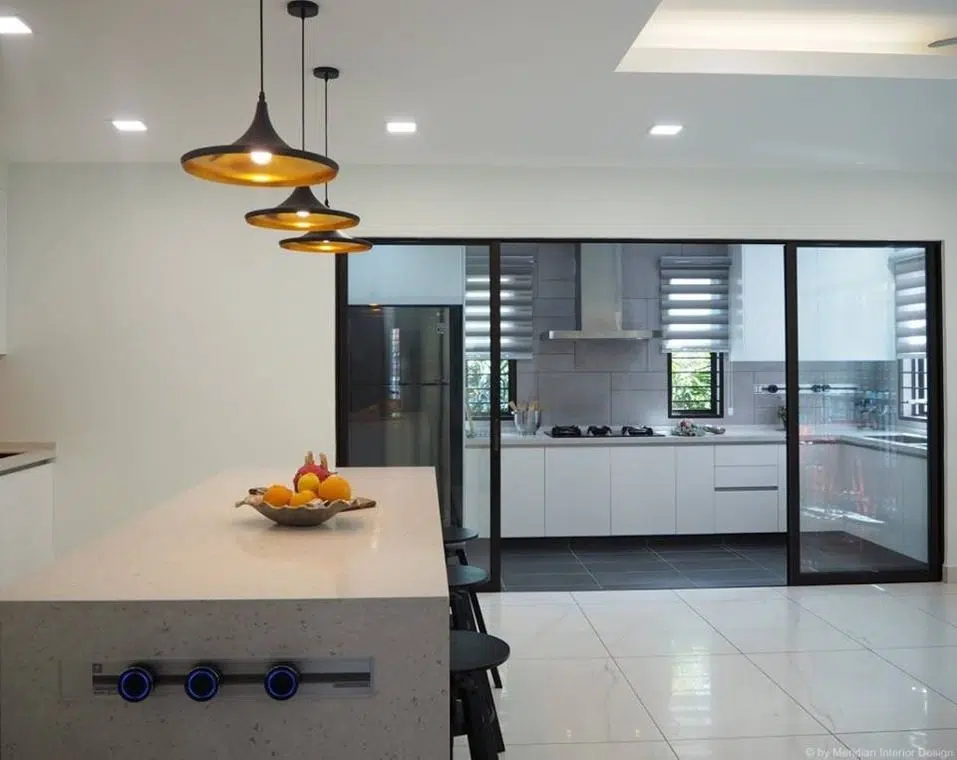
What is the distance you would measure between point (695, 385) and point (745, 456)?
98 cm

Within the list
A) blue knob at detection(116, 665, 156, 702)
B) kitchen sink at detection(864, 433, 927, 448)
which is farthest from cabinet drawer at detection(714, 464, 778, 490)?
blue knob at detection(116, 665, 156, 702)

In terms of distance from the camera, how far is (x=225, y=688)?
1895 mm

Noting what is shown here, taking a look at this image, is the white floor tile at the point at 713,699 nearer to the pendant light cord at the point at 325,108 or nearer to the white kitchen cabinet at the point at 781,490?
the pendant light cord at the point at 325,108

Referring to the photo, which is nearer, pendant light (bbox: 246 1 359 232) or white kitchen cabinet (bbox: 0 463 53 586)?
pendant light (bbox: 246 1 359 232)

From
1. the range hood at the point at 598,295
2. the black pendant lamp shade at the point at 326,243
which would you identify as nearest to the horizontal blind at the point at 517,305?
the range hood at the point at 598,295

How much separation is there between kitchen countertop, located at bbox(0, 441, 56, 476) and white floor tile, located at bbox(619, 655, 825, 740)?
3323 mm

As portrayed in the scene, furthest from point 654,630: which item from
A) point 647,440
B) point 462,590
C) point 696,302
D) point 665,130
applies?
point 696,302

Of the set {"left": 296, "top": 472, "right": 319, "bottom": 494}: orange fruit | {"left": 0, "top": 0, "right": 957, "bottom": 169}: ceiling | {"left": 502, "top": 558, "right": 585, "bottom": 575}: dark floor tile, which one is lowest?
{"left": 502, "top": 558, "right": 585, "bottom": 575}: dark floor tile

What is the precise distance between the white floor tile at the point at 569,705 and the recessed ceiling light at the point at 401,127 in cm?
262

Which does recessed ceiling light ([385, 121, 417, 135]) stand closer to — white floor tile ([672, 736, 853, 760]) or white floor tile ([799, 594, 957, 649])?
white floor tile ([672, 736, 853, 760])

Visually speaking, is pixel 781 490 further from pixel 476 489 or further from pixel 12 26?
pixel 12 26

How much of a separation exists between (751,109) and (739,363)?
11.5ft

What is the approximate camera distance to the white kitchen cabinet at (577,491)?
6441mm

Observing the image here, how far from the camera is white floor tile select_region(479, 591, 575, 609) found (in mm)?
5105
